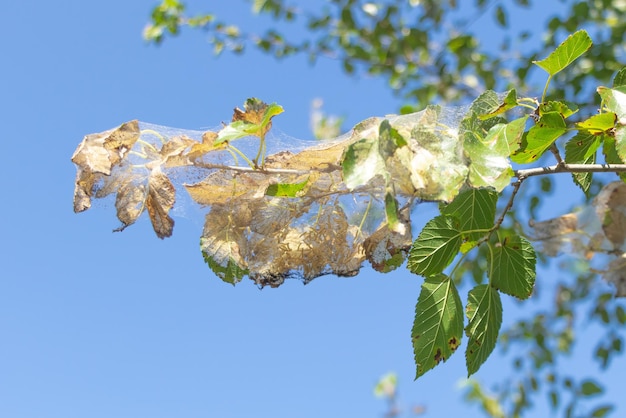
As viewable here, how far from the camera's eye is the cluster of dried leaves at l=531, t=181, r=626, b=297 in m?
1.58

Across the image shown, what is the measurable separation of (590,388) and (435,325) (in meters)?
2.44

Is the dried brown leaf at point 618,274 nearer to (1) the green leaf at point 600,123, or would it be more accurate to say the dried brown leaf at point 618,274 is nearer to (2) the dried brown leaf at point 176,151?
(1) the green leaf at point 600,123

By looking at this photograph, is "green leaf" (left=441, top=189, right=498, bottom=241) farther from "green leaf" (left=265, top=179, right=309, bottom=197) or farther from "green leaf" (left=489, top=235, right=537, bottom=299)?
"green leaf" (left=265, top=179, right=309, bottom=197)

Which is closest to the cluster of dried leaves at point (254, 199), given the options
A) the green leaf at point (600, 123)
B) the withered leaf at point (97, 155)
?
the withered leaf at point (97, 155)

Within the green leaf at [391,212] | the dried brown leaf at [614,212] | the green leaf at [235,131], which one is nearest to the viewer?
the green leaf at [391,212]

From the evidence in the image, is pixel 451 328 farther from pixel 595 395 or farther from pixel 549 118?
pixel 595 395

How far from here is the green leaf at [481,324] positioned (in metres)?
0.85

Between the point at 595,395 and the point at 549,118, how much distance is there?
2496mm

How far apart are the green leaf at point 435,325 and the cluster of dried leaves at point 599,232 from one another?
0.78 metres

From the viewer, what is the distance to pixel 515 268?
894mm

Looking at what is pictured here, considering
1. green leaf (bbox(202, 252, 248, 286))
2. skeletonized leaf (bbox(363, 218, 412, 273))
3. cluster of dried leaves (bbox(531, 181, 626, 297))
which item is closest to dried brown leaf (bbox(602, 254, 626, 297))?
cluster of dried leaves (bbox(531, 181, 626, 297))

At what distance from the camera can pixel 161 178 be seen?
0.86 m

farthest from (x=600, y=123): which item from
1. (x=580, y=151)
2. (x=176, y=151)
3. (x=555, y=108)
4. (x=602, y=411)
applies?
(x=602, y=411)

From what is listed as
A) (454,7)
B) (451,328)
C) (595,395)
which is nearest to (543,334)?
(595,395)
